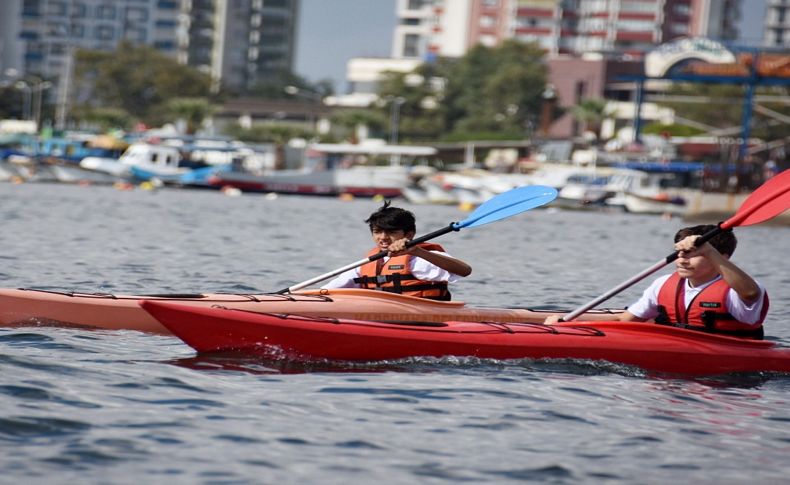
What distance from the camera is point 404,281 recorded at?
31.8 ft

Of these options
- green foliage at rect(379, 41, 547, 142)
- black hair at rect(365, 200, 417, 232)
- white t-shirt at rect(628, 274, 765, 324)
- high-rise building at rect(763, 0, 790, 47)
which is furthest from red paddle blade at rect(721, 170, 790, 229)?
high-rise building at rect(763, 0, 790, 47)

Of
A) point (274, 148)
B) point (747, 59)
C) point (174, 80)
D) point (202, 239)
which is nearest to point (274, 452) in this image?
point (202, 239)

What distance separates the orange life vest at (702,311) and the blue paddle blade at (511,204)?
212 centimetres

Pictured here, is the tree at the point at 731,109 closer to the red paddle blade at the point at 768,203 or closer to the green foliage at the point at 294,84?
the green foliage at the point at 294,84

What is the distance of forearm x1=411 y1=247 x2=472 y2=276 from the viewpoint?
9.24m

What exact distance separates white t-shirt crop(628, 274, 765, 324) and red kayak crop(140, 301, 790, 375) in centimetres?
18

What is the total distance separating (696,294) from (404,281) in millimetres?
2207

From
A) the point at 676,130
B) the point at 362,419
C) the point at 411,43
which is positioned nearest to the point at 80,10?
the point at 411,43

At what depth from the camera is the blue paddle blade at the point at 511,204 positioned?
10.7 m

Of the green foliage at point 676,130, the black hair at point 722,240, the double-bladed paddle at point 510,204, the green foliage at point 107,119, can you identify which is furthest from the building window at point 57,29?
the black hair at point 722,240

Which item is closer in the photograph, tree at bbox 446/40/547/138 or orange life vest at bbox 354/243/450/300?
orange life vest at bbox 354/243/450/300

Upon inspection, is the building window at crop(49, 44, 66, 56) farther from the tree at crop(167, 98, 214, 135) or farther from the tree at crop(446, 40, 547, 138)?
the tree at crop(167, 98, 214, 135)

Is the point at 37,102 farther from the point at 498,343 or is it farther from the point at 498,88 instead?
the point at 498,343

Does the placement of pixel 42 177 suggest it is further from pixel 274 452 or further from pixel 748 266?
pixel 274 452
